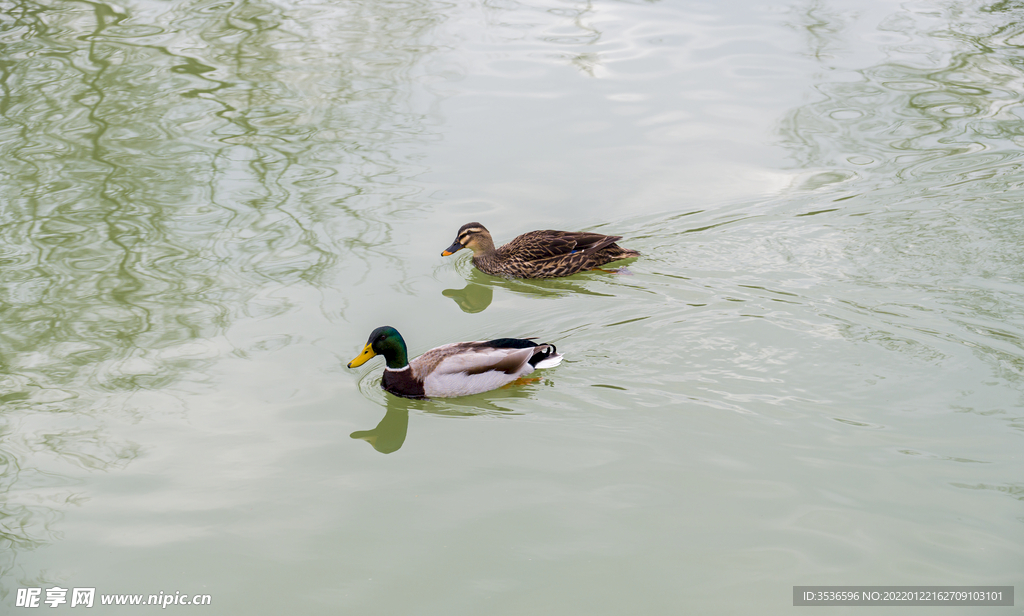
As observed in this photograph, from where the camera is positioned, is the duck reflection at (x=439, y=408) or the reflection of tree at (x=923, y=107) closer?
the duck reflection at (x=439, y=408)

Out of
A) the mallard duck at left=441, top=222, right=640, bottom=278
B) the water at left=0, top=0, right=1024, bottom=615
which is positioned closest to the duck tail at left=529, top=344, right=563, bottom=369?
the water at left=0, top=0, right=1024, bottom=615

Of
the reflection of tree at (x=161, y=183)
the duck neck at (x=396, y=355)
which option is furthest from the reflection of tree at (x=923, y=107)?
the duck neck at (x=396, y=355)

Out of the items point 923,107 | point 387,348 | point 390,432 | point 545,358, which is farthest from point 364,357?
point 923,107

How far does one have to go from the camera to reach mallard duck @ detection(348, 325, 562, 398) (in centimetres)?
595

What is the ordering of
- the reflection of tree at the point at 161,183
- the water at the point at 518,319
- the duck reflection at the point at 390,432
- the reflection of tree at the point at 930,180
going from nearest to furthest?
1. the water at the point at 518,319
2. the duck reflection at the point at 390,432
3. the reflection of tree at the point at 161,183
4. the reflection of tree at the point at 930,180

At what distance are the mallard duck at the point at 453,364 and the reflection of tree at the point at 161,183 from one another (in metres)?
1.33

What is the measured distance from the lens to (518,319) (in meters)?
7.12

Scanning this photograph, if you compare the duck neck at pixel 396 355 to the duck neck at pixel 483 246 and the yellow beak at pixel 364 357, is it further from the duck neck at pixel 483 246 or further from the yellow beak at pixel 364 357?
the duck neck at pixel 483 246

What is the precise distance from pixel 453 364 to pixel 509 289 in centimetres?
198

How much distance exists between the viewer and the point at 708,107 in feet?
35.5

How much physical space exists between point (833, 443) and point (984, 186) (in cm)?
443

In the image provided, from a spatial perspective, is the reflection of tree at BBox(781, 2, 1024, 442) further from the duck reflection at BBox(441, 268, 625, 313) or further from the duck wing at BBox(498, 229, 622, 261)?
the duck reflection at BBox(441, 268, 625, 313)

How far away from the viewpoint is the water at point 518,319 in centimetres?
456

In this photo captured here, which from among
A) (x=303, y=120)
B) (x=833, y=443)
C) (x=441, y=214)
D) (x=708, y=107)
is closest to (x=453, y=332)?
(x=441, y=214)
